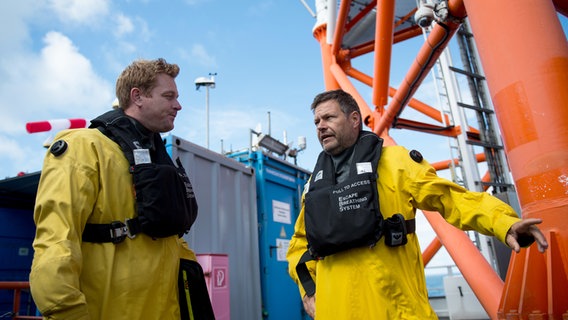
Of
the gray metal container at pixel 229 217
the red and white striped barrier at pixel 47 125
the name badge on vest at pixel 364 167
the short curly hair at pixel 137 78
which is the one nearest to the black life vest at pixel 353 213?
the name badge on vest at pixel 364 167

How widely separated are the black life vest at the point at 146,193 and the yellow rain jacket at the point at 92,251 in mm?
41

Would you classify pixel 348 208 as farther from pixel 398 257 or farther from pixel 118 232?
pixel 118 232

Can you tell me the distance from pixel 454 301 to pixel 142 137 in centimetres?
758

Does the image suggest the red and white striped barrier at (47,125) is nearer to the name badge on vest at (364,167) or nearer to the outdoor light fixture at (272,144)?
the outdoor light fixture at (272,144)

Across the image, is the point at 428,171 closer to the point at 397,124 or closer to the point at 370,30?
the point at 397,124

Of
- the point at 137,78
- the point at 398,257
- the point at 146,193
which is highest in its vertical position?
the point at 137,78

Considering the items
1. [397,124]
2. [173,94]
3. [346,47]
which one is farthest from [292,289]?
[346,47]

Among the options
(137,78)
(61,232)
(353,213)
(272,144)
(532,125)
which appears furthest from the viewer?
(272,144)

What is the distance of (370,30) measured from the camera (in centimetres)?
880

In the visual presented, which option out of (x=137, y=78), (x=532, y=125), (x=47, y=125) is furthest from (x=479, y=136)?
(x=47, y=125)

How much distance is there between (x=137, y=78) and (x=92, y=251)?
0.94 meters

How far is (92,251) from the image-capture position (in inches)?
67.1

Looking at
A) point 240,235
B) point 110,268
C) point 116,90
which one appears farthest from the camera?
point 240,235

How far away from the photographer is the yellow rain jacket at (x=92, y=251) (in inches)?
56.7
